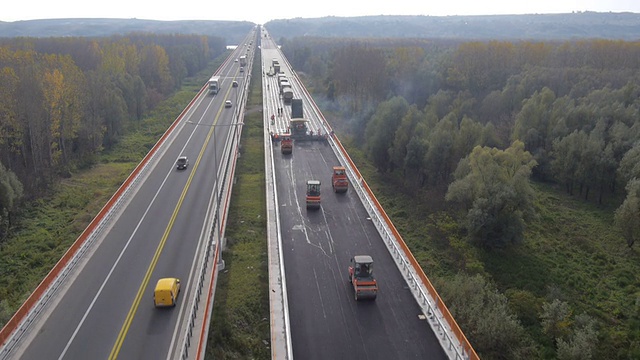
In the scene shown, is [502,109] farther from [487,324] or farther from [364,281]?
[364,281]

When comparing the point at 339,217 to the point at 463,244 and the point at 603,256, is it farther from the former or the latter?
the point at 603,256

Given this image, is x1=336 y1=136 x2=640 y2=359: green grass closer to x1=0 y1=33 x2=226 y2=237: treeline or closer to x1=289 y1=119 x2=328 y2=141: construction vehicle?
x1=289 y1=119 x2=328 y2=141: construction vehicle

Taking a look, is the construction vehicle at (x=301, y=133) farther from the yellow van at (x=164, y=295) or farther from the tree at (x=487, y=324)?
the yellow van at (x=164, y=295)

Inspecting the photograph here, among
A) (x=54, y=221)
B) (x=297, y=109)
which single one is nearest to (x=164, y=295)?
(x=54, y=221)

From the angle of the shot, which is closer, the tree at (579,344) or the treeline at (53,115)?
the tree at (579,344)

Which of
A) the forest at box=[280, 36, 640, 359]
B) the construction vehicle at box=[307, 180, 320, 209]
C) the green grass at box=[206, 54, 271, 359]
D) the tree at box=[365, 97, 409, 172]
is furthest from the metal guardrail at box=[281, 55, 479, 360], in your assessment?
the tree at box=[365, 97, 409, 172]

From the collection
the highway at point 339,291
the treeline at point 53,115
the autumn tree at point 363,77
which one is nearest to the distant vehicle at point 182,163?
the highway at point 339,291

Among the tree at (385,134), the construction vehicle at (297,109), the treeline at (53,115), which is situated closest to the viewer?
the treeline at (53,115)
